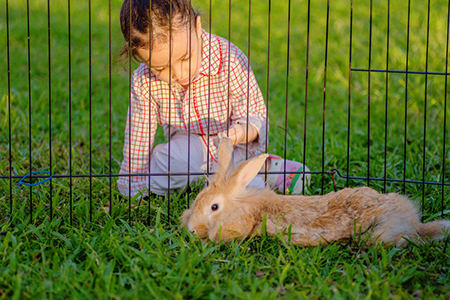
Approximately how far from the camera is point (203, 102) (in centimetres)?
368

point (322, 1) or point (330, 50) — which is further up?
point (322, 1)

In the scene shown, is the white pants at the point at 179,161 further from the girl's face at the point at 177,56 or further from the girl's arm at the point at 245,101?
the girl's face at the point at 177,56

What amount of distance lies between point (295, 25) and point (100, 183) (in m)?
5.42

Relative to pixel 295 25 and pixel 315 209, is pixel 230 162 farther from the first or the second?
pixel 295 25

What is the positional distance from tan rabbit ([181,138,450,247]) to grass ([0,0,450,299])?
0.27 feet

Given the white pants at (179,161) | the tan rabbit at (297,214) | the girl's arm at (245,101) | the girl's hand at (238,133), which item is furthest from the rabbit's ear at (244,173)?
the white pants at (179,161)

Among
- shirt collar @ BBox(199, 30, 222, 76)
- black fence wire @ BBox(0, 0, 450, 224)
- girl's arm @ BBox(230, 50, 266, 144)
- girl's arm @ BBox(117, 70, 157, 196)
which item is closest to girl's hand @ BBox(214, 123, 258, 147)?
girl's arm @ BBox(230, 50, 266, 144)

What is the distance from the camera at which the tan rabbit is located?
2.82 meters

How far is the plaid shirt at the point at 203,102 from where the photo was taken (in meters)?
3.59

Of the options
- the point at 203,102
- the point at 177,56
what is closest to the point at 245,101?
the point at 203,102

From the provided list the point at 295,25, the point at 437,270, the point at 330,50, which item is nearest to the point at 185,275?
the point at 437,270

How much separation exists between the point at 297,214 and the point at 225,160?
1.57 feet

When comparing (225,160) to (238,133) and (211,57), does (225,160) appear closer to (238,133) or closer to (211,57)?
(238,133)

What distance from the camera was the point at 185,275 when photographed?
8.07 ft
